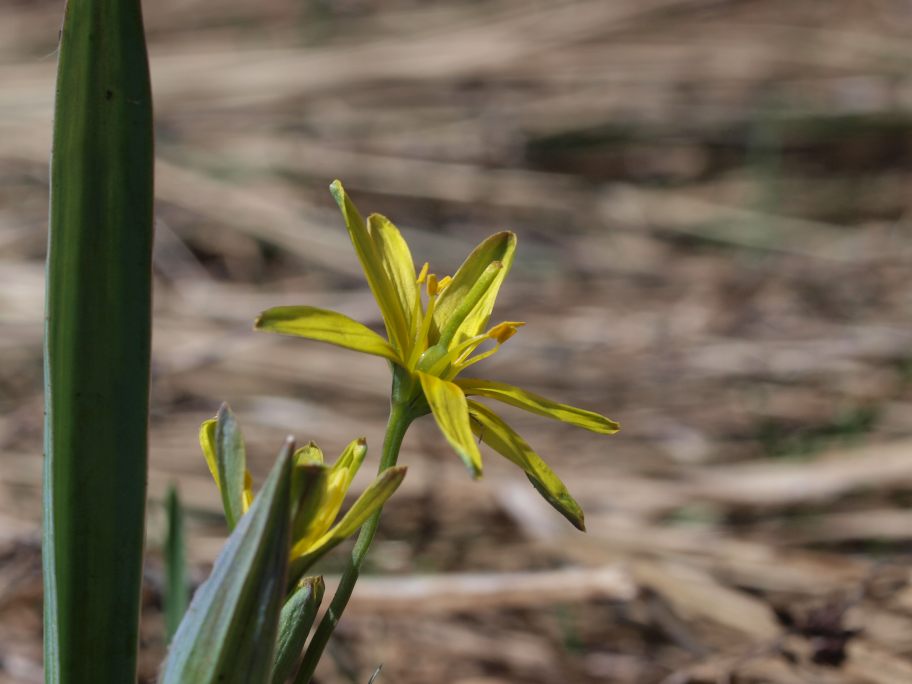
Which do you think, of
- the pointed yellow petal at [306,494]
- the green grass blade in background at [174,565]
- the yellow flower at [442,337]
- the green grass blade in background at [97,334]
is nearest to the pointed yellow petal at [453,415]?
the yellow flower at [442,337]

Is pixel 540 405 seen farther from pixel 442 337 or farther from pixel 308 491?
pixel 308 491

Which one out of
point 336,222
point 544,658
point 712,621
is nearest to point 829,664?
point 712,621

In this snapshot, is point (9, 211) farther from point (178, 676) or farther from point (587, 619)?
point (178, 676)

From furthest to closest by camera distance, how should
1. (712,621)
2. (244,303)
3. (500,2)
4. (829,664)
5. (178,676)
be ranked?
(500,2) < (244,303) < (712,621) < (829,664) < (178,676)

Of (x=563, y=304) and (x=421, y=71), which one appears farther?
(x=421, y=71)

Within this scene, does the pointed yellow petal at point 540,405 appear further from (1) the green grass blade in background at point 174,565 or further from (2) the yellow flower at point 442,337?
(1) the green grass blade in background at point 174,565

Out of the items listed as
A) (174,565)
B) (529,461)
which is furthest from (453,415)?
(174,565)
